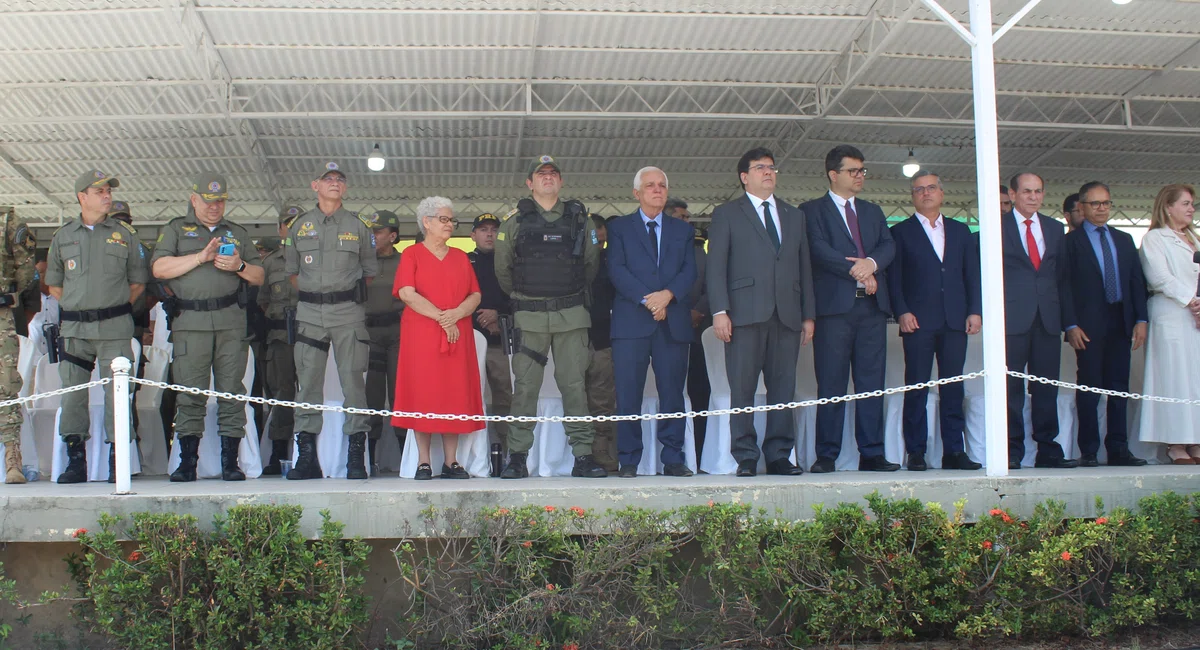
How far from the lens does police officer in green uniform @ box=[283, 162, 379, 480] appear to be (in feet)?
18.0

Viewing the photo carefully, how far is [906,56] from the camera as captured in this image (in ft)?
30.7

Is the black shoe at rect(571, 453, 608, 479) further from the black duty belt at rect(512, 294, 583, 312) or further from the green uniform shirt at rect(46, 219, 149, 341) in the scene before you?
the green uniform shirt at rect(46, 219, 149, 341)

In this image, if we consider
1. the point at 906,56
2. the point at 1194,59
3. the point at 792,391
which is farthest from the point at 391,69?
the point at 1194,59

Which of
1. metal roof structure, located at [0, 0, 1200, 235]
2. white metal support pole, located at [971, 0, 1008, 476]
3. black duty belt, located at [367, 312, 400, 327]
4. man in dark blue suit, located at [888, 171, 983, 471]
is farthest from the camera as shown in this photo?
metal roof structure, located at [0, 0, 1200, 235]

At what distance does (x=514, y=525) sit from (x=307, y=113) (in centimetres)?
671

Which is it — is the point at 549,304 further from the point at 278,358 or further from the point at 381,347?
the point at 278,358

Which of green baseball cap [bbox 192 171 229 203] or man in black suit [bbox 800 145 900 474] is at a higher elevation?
green baseball cap [bbox 192 171 229 203]

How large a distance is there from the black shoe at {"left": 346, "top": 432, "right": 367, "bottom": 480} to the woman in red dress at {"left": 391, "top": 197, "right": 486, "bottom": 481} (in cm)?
21

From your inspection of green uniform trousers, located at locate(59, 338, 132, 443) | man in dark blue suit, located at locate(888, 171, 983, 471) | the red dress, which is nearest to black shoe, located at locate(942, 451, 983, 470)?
man in dark blue suit, located at locate(888, 171, 983, 471)

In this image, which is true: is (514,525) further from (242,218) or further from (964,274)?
(242,218)

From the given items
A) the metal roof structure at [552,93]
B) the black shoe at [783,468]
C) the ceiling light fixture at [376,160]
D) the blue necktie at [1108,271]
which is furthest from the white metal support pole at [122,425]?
the ceiling light fixture at [376,160]

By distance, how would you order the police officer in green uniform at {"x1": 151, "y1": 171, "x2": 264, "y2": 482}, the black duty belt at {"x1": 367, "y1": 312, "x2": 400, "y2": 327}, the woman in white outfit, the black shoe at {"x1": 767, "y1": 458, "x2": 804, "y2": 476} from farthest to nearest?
the black duty belt at {"x1": 367, "y1": 312, "x2": 400, "y2": 327}
the woman in white outfit
the police officer in green uniform at {"x1": 151, "y1": 171, "x2": 264, "y2": 482}
the black shoe at {"x1": 767, "y1": 458, "x2": 804, "y2": 476}

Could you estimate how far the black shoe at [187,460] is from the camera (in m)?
5.37

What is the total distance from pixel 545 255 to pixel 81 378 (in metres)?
2.53
